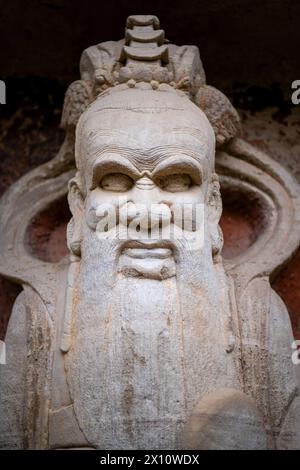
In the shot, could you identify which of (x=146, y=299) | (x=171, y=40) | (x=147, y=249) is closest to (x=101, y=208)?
(x=147, y=249)

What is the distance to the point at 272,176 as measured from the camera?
4340mm

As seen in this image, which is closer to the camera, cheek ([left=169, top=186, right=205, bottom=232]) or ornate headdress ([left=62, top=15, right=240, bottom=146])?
cheek ([left=169, top=186, right=205, bottom=232])

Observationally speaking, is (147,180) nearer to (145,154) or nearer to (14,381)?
(145,154)

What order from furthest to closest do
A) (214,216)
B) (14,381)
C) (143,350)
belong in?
(214,216), (14,381), (143,350)

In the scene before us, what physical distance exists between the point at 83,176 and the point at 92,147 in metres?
0.19

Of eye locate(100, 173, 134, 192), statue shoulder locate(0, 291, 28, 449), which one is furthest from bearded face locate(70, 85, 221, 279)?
statue shoulder locate(0, 291, 28, 449)

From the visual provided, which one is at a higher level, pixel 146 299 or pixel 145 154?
pixel 145 154

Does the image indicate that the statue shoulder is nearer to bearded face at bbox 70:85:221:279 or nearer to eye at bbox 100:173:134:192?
bearded face at bbox 70:85:221:279

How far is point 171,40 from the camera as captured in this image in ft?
15.4

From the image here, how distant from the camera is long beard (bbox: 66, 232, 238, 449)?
3188 millimetres

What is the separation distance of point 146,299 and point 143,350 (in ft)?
0.67

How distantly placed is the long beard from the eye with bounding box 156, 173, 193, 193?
281 mm

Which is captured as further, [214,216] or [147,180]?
[214,216]
